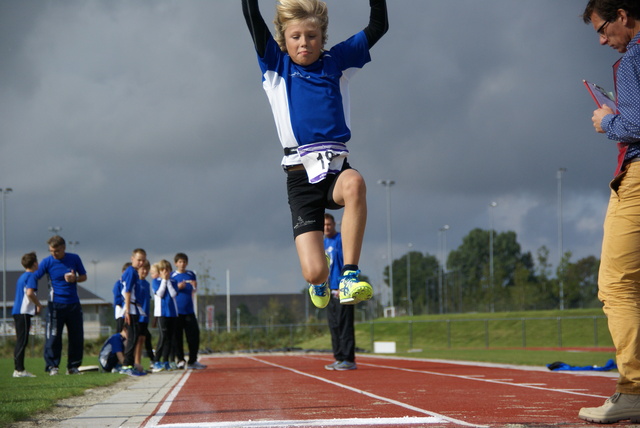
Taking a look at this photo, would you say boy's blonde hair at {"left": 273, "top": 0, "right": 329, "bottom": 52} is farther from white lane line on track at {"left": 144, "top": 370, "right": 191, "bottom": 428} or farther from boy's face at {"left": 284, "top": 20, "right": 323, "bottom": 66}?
white lane line on track at {"left": 144, "top": 370, "right": 191, "bottom": 428}

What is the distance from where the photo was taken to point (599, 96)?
5.22m

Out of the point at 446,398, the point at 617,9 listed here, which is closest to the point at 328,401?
the point at 446,398

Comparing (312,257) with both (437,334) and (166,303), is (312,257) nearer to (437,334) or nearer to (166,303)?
(166,303)

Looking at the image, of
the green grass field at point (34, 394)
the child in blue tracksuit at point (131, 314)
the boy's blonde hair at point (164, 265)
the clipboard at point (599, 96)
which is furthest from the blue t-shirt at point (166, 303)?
the clipboard at point (599, 96)

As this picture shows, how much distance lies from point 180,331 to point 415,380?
21.3 feet

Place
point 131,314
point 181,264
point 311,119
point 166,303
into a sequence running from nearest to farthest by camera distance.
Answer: point 311,119 → point 131,314 → point 166,303 → point 181,264

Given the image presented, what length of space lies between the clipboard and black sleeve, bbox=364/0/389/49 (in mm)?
1432

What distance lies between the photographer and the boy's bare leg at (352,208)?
497 centimetres

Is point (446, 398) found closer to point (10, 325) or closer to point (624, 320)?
point (624, 320)

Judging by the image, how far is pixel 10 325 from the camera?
56531 millimetres

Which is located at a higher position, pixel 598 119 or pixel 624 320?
pixel 598 119

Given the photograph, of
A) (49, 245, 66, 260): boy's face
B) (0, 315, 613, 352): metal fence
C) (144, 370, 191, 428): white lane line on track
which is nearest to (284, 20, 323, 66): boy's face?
(144, 370, 191, 428): white lane line on track

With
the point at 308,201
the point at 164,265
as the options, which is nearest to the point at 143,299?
the point at 164,265

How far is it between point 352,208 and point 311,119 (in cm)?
67
